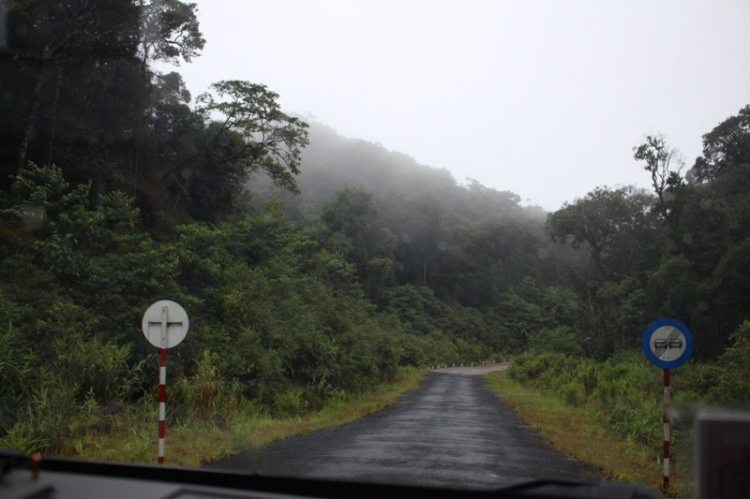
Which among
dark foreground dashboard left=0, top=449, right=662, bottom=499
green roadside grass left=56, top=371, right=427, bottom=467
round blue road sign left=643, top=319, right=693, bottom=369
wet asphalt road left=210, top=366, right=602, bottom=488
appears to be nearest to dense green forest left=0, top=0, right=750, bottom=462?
green roadside grass left=56, top=371, right=427, bottom=467

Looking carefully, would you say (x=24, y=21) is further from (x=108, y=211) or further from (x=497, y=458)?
(x=497, y=458)

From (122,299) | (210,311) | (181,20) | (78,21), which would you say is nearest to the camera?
(122,299)

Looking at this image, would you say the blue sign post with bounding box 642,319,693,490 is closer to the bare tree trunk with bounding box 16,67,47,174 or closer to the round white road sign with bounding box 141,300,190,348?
the round white road sign with bounding box 141,300,190,348

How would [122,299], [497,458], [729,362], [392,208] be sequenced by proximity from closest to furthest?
[497,458] < [729,362] < [122,299] < [392,208]

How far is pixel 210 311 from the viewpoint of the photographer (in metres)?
16.1

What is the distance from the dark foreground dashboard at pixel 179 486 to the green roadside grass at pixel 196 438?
4.17 metres

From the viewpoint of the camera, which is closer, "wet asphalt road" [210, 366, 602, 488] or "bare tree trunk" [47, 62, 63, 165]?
"wet asphalt road" [210, 366, 602, 488]

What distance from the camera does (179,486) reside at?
1954 millimetres

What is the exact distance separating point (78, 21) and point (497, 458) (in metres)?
20.3

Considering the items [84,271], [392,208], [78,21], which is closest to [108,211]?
[84,271]

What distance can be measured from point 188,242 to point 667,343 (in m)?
14.1

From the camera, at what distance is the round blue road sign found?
706 centimetres

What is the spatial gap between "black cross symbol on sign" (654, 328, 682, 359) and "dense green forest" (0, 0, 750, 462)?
8.19 metres

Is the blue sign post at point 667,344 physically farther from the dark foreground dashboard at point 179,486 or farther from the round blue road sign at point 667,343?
the dark foreground dashboard at point 179,486
